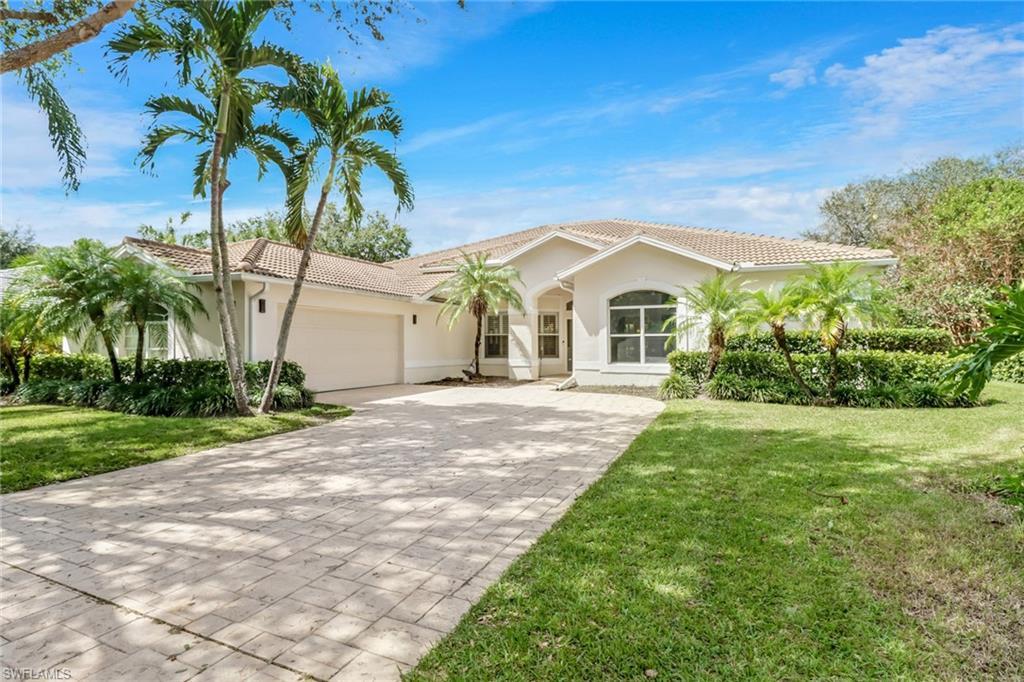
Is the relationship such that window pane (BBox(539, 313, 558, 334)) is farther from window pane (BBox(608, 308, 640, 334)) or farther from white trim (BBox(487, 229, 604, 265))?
window pane (BBox(608, 308, 640, 334))

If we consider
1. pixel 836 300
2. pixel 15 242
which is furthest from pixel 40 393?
pixel 15 242

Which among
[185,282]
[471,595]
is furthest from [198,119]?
[471,595]

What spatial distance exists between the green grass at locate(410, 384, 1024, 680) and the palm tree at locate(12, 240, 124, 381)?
1276 centimetres

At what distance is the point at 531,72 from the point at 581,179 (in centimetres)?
948

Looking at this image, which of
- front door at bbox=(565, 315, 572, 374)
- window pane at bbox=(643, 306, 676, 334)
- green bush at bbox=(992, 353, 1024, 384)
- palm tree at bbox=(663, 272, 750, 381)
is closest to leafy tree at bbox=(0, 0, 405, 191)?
palm tree at bbox=(663, 272, 750, 381)

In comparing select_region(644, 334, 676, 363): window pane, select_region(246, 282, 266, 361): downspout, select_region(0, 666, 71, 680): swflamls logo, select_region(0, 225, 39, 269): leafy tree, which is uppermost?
select_region(0, 225, 39, 269): leafy tree

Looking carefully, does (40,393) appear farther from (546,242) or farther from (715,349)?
(715,349)

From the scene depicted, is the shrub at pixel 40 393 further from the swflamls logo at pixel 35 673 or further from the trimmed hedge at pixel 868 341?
the trimmed hedge at pixel 868 341

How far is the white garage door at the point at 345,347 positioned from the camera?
15344 millimetres

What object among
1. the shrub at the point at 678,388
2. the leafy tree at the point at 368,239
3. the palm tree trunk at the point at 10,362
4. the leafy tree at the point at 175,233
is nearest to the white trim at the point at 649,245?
the shrub at the point at 678,388

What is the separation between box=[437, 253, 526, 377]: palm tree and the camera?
1831 centimetres

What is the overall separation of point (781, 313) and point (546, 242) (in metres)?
9.78

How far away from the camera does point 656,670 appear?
2750 mm

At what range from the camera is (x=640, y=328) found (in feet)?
54.5
